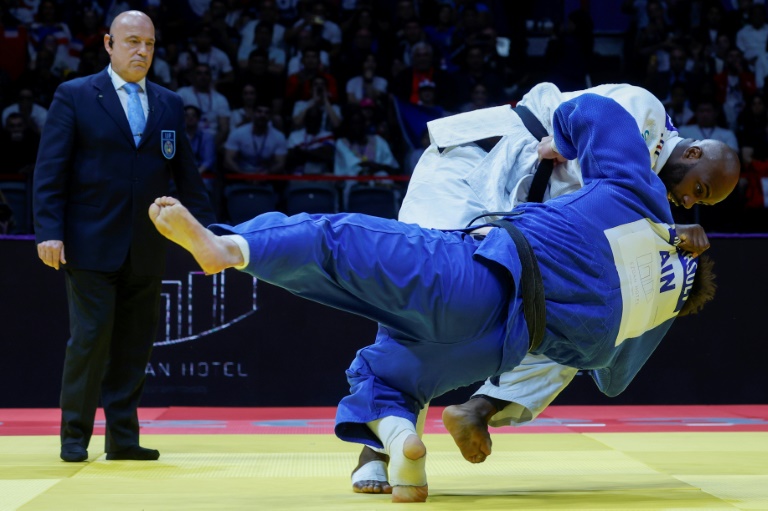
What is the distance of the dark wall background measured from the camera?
5.96 m

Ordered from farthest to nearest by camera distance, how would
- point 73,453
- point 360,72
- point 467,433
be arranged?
point 360,72
point 73,453
point 467,433

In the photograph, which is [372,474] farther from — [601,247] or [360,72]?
[360,72]

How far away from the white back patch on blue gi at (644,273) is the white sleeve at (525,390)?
1.39 feet

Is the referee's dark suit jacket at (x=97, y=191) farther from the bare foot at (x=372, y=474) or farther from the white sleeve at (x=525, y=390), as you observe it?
the white sleeve at (x=525, y=390)

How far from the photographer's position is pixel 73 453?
389 cm

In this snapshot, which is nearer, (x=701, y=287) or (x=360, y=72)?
(x=701, y=287)

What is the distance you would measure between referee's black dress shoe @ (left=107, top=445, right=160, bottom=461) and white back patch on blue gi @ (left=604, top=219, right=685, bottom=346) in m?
1.98

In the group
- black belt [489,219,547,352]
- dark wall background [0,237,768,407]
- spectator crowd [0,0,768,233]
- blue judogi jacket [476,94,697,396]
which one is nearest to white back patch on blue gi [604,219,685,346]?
blue judogi jacket [476,94,697,396]

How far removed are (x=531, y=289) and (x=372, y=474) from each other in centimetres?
79

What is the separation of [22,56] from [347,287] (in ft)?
23.6

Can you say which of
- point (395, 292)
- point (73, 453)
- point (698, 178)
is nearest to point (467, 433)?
point (395, 292)

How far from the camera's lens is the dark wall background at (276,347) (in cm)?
596

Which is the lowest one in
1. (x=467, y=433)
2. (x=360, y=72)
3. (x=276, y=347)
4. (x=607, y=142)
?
(x=276, y=347)

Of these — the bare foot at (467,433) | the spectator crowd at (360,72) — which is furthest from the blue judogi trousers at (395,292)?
the spectator crowd at (360,72)
